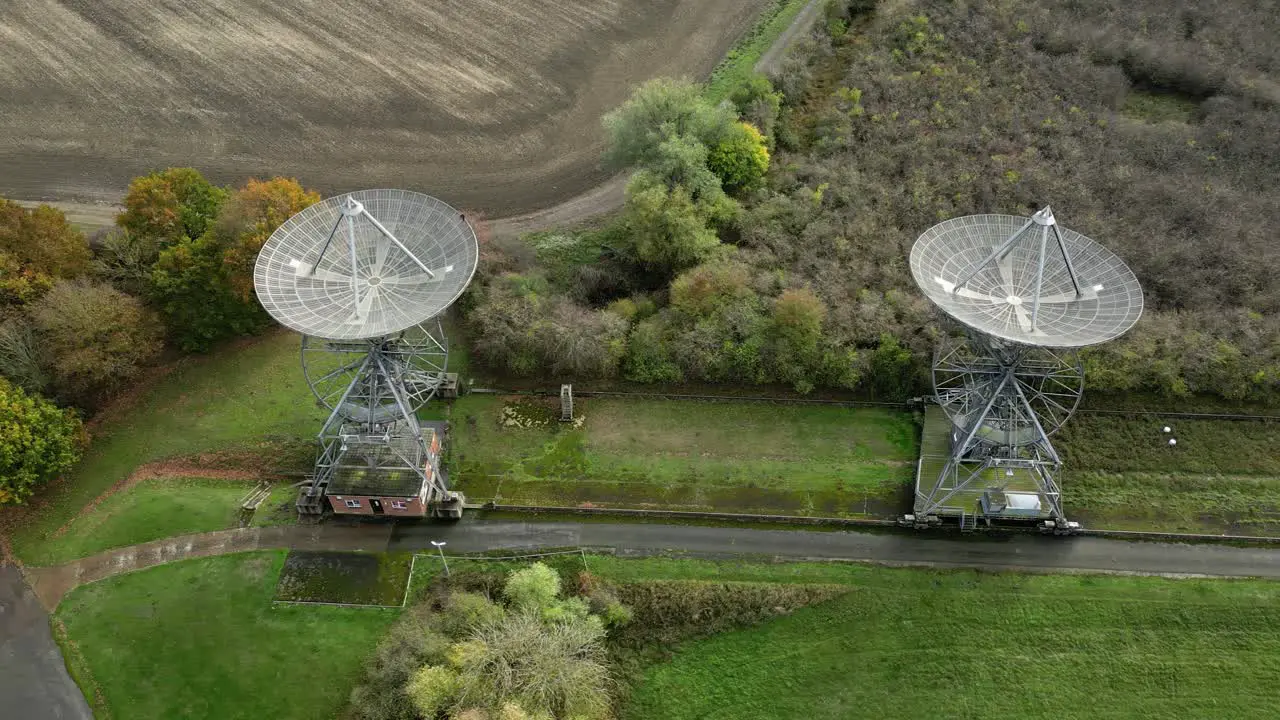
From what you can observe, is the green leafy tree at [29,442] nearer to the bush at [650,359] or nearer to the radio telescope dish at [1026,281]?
the bush at [650,359]

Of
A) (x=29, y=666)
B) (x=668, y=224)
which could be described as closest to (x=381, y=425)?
(x=29, y=666)

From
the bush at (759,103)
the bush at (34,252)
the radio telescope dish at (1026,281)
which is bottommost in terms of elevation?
the bush at (34,252)

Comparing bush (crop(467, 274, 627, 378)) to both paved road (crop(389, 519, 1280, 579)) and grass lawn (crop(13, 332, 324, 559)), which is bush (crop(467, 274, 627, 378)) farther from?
grass lawn (crop(13, 332, 324, 559))

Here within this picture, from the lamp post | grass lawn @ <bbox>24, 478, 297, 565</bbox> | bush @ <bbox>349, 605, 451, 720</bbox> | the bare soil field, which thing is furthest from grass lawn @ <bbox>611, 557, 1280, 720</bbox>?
the bare soil field

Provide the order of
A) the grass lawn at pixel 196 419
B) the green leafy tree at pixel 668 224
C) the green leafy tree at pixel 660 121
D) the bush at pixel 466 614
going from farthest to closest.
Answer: the green leafy tree at pixel 660 121 → the green leafy tree at pixel 668 224 → the grass lawn at pixel 196 419 → the bush at pixel 466 614

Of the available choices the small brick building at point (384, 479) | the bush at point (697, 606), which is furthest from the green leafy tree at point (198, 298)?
the bush at point (697, 606)

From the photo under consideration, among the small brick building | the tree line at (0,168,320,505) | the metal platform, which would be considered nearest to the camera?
the metal platform

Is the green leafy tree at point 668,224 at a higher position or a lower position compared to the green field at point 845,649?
higher
